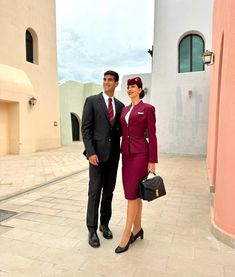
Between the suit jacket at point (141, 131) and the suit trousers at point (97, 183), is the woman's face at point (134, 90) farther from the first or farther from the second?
the suit trousers at point (97, 183)

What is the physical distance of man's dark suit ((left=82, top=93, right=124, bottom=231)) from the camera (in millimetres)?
2467

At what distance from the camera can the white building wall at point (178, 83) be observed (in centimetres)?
930

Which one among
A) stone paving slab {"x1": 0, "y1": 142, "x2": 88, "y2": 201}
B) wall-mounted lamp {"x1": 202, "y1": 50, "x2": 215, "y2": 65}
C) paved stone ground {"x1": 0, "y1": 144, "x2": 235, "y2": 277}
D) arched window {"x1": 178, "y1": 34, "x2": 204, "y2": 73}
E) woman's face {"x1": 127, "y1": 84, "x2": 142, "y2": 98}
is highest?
arched window {"x1": 178, "y1": 34, "x2": 204, "y2": 73}

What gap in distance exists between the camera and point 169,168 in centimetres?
693

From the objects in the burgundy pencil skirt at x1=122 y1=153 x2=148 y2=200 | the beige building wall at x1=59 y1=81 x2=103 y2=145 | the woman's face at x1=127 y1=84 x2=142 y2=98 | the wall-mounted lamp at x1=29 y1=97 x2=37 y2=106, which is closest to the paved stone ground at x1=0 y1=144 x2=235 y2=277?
the burgundy pencil skirt at x1=122 y1=153 x2=148 y2=200

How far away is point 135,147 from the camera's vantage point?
2.38 metres

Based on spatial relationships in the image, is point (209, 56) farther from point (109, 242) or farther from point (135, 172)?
point (109, 242)

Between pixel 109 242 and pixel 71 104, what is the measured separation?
15.7 meters

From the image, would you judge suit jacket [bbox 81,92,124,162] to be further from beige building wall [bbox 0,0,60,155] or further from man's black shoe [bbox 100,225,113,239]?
beige building wall [bbox 0,0,60,155]

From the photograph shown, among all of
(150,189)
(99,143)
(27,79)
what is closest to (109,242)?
(150,189)

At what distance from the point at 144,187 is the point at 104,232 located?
2.60 feet

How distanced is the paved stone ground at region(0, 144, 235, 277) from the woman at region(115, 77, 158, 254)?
28 centimetres

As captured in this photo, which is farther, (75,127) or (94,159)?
(75,127)

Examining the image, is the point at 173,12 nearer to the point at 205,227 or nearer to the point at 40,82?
the point at 40,82
